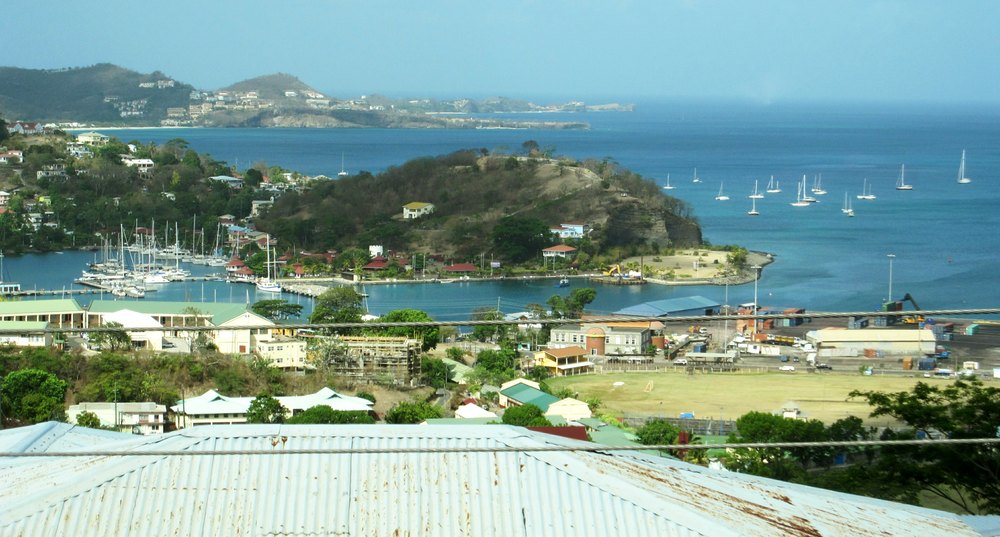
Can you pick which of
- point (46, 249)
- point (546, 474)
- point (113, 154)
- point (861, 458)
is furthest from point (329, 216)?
point (546, 474)

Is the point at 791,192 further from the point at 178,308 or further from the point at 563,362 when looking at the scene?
the point at 178,308

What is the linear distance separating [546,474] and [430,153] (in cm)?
3174

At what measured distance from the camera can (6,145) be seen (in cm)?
2169

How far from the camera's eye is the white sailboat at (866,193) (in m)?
21.9

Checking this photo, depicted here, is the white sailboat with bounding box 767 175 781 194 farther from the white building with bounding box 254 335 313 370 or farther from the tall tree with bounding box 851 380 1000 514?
the tall tree with bounding box 851 380 1000 514

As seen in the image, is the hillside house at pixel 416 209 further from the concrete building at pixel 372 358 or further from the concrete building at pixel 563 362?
the concrete building at pixel 372 358

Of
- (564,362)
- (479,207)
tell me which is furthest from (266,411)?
(479,207)

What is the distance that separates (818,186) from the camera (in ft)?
76.8

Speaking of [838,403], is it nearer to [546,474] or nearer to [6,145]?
[546,474]

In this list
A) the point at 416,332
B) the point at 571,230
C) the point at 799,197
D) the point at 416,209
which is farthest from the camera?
the point at 799,197

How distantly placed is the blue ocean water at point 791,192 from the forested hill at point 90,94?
12.8ft

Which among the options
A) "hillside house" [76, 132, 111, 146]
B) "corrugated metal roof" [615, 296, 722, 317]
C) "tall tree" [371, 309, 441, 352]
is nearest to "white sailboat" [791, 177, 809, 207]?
"corrugated metal roof" [615, 296, 722, 317]

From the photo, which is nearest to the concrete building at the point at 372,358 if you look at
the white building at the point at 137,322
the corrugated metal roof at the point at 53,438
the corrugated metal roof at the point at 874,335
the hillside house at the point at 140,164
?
the white building at the point at 137,322

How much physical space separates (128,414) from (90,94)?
48101 millimetres
